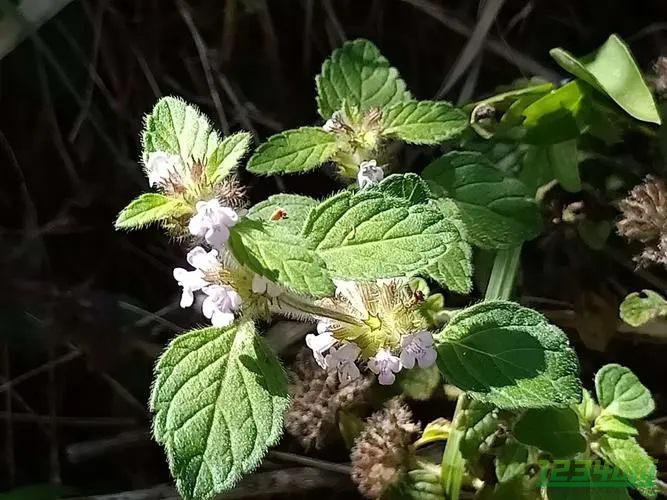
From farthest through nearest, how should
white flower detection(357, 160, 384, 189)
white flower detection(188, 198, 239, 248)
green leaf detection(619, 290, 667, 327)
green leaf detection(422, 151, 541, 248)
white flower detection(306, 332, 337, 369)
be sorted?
green leaf detection(619, 290, 667, 327) < green leaf detection(422, 151, 541, 248) < white flower detection(357, 160, 384, 189) < white flower detection(306, 332, 337, 369) < white flower detection(188, 198, 239, 248)

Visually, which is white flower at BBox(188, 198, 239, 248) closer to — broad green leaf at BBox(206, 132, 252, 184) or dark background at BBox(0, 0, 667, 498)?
broad green leaf at BBox(206, 132, 252, 184)

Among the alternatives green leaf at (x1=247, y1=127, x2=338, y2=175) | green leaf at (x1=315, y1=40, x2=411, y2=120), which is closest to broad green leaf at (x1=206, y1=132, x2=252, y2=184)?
green leaf at (x1=247, y1=127, x2=338, y2=175)

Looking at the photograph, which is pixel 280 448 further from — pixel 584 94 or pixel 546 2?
pixel 546 2

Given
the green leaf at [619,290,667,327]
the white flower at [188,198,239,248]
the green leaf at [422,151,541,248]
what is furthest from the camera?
the green leaf at [619,290,667,327]

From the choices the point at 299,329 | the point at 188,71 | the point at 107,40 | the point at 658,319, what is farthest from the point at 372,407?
the point at 107,40

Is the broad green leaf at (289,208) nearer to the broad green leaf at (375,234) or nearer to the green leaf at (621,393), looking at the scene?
the broad green leaf at (375,234)

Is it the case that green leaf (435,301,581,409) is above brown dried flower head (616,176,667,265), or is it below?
above

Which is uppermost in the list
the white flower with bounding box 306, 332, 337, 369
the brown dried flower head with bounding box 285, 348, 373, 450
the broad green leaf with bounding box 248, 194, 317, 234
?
the broad green leaf with bounding box 248, 194, 317, 234
